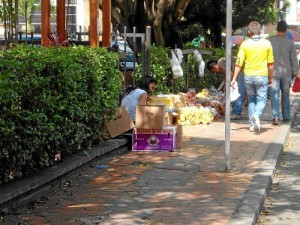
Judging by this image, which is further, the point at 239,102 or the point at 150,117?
the point at 239,102

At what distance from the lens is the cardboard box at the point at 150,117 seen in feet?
35.4

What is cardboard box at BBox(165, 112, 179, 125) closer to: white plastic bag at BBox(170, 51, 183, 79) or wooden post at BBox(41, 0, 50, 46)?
wooden post at BBox(41, 0, 50, 46)

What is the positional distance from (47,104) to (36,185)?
2.69ft

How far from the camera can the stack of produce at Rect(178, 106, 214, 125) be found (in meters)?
14.4

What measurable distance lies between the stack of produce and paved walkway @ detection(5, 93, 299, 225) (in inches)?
101

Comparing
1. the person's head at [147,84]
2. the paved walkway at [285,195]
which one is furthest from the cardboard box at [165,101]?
the paved walkway at [285,195]

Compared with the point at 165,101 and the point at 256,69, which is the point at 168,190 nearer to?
the point at 165,101

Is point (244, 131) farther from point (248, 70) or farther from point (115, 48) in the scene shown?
point (115, 48)

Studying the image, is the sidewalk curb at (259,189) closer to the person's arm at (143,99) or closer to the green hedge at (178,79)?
the person's arm at (143,99)

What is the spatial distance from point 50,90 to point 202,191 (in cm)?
185

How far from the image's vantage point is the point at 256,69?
13.5 m

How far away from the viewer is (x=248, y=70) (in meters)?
13.5

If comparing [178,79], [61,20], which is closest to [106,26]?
[61,20]

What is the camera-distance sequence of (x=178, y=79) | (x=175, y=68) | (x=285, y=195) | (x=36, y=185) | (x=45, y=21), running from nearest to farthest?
1. (x=36, y=185)
2. (x=285, y=195)
3. (x=45, y=21)
4. (x=175, y=68)
5. (x=178, y=79)
